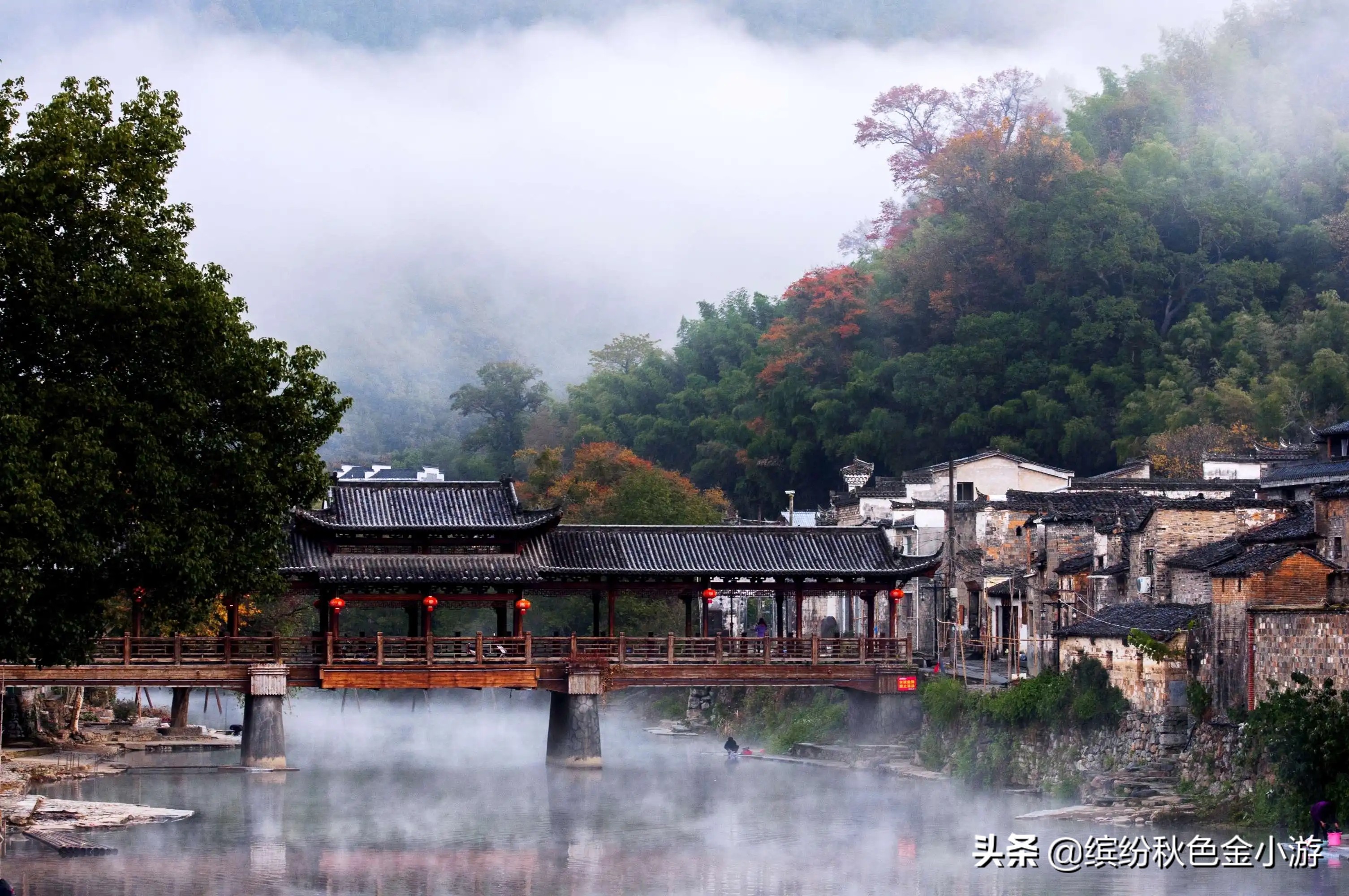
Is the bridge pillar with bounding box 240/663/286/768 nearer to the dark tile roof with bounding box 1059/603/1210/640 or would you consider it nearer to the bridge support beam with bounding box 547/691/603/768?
the bridge support beam with bounding box 547/691/603/768

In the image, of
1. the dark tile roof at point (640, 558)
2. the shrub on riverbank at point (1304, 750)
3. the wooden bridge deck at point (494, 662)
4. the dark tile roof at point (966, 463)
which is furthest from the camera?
the dark tile roof at point (966, 463)

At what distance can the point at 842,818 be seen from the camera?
37562 millimetres

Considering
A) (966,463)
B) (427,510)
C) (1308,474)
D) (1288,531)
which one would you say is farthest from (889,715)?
(966,463)

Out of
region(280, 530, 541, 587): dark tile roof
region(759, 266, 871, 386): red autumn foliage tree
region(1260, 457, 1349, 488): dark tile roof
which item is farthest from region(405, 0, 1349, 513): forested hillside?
region(280, 530, 541, 587): dark tile roof

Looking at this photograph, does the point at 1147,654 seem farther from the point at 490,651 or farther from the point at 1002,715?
the point at 490,651

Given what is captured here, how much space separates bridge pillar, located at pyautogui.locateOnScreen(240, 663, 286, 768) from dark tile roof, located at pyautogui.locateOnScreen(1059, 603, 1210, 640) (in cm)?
1792

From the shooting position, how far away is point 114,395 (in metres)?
27.6

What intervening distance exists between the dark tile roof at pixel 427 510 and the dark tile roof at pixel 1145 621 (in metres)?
12.8

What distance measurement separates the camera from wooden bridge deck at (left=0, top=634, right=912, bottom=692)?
41969 mm

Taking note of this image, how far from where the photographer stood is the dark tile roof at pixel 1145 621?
36.3m

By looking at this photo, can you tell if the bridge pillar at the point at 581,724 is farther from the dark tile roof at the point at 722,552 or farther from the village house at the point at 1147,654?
the village house at the point at 1147,654

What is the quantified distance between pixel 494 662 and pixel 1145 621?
15.4 m

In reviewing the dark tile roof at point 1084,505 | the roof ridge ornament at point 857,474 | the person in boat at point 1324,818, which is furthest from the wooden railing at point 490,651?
the roof ridge ornament at point 857,474

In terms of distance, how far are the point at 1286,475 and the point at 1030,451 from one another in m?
25.4
